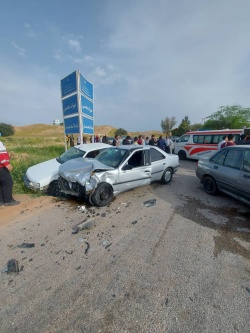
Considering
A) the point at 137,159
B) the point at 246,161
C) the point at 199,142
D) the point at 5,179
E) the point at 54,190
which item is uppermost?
the point at 199,142

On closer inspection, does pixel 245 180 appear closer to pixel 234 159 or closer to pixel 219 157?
pixel 234 159

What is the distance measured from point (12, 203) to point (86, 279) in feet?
10.9

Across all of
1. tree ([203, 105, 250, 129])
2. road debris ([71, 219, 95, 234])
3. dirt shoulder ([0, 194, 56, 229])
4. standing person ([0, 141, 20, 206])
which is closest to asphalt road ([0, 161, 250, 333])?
road debris ([71, 219, 95, 234])

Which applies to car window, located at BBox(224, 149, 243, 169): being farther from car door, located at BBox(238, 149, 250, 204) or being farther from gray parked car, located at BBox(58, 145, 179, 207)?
gray parked car, located at BBox(58, 145, 179, 207)

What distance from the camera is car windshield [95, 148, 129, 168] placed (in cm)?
473

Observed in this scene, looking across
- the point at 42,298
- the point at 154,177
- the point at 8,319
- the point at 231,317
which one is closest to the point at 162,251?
the point at 231,317

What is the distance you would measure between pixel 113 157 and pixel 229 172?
308 centimetres

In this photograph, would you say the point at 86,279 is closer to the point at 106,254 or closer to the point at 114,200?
the point at 106,254

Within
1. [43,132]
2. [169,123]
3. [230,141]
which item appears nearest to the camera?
[230,141]

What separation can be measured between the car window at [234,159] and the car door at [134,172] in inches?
83.0

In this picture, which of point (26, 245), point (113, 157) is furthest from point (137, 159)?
point (26, 245)

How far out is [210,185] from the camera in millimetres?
5066

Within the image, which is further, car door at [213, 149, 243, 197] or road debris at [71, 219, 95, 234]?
car door at [213, 149, 243, 197]

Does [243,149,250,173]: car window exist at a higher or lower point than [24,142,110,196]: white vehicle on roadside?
higher
